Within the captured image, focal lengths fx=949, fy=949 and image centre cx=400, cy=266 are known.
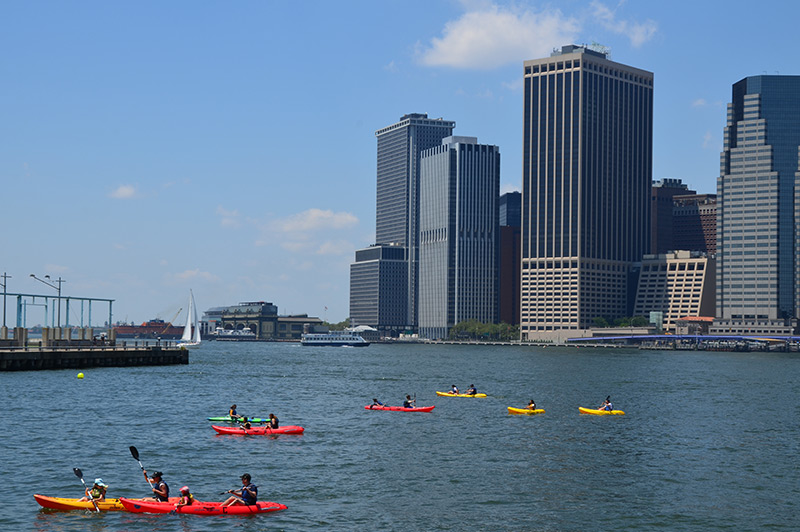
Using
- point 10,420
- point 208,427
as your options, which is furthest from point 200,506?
point 10,420

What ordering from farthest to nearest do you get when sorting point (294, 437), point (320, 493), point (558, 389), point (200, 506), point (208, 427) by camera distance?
point (558, 389) → point (208, 427) → point (294, 437) → point (320, 493) → point (200, 506)

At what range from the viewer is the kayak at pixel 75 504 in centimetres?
4781

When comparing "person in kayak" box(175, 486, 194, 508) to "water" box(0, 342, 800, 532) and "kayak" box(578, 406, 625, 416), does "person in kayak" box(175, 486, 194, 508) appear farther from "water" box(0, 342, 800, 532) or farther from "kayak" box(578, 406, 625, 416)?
"kayak" box(578, 406, 625, 416)

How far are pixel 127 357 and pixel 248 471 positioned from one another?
315 feet

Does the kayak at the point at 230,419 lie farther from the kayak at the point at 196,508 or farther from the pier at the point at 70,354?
the pier at the point at 70,354

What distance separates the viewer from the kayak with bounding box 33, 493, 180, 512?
47.8 metres

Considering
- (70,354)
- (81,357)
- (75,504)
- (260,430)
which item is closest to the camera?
(75,504)

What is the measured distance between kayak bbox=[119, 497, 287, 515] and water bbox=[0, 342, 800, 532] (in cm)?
43

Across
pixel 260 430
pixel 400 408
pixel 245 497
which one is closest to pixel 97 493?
pixel 245 497

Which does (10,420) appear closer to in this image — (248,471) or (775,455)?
(248,471)

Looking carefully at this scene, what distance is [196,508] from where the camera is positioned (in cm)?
4841

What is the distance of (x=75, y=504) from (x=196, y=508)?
6.08 meters

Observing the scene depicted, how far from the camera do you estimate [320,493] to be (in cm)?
5288

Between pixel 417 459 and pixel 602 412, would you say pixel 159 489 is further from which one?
pixel 602 412
